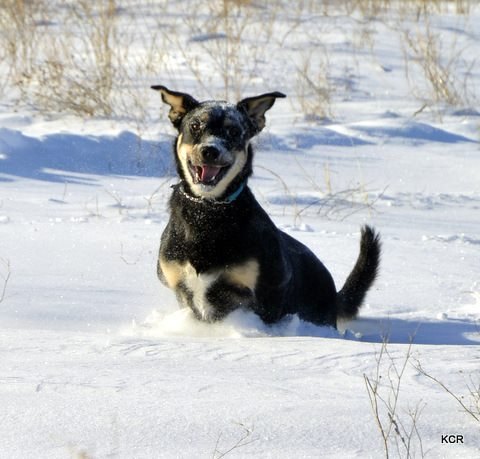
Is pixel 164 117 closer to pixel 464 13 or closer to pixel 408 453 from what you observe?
pixel 464 13

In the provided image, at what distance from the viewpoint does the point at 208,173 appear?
4797mm

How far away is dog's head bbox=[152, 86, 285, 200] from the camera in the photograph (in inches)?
188

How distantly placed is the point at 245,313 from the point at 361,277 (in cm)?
103

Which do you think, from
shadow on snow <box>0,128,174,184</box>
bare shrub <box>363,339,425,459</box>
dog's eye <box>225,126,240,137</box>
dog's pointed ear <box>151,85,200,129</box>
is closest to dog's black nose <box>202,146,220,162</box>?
dog's eye <box>225,126,240,137</box>

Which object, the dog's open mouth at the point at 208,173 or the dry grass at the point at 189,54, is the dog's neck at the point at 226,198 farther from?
the dry grass at the point at 189,54

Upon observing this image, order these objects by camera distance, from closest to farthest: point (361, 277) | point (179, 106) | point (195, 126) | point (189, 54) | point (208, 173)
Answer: point (208, 173), point (195, 126), point (179, 106), point (361, 277), point (189, 54)

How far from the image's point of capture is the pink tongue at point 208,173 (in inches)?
189

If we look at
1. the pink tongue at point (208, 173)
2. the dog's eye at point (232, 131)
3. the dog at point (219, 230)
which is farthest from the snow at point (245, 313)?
the dog's eye at point (232, 131)

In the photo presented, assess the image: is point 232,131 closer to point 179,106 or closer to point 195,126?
point 195,126

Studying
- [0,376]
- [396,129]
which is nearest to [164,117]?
[396,129]

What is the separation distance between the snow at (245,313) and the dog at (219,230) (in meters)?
0.13

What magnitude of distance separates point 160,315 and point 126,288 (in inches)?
17.6

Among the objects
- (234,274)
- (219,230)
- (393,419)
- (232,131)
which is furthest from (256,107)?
(393,419)

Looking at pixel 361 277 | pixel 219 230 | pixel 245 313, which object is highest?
pixel 219 230
